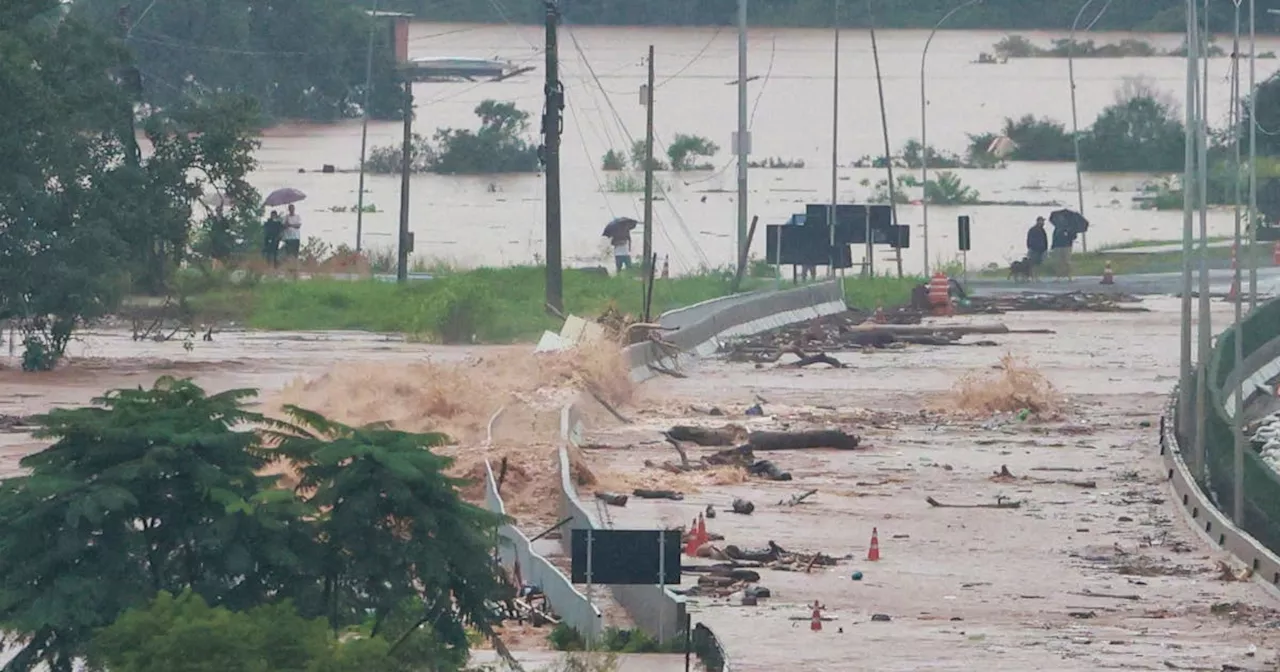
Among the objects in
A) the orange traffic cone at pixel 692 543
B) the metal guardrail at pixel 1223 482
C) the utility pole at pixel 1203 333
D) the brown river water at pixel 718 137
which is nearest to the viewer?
the orange traffic cone at pixel 692 543

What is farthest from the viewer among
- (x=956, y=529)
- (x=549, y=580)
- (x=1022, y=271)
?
(x=1022, y=271)

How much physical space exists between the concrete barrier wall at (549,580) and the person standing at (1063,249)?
1890 inches

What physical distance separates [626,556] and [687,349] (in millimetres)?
26548

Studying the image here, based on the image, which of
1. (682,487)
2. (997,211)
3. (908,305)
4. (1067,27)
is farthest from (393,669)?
(1067,27)

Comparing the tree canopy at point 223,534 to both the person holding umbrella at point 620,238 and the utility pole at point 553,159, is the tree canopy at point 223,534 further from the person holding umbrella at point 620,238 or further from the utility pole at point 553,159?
the person holding umbrella at point 620,238

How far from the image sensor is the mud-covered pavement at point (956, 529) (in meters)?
20.6

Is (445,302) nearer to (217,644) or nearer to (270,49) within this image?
(217,644)

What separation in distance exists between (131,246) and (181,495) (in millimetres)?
27836

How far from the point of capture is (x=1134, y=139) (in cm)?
11181

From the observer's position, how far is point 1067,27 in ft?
382

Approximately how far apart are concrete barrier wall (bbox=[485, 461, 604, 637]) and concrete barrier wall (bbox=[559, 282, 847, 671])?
451mm

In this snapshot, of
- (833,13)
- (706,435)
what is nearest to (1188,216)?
(706,435)

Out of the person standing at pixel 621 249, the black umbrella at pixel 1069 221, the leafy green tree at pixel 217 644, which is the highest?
the black umbrella at pixel 1069 221

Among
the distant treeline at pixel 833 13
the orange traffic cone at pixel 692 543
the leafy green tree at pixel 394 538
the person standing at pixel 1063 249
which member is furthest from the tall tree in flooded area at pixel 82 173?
the distant treeline at pixel 833 13
